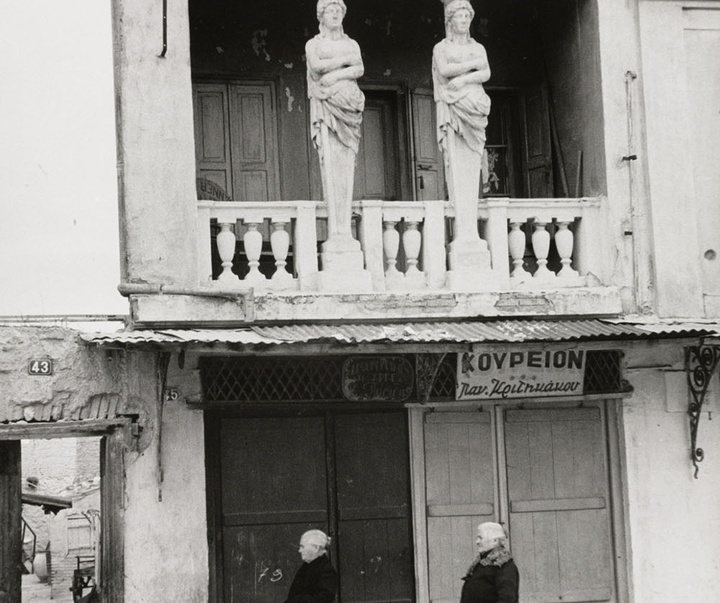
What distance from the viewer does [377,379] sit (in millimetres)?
9352

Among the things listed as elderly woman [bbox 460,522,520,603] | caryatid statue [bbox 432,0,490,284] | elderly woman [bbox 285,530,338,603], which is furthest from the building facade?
elderly woman [bbox 460,522,520,603]

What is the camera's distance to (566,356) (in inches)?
376

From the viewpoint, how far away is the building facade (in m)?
8.70

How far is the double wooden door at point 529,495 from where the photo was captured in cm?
970

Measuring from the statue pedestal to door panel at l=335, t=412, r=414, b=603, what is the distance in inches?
48.8

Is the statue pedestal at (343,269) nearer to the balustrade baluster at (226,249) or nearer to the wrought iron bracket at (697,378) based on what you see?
the balustrade baluster at (226,249)

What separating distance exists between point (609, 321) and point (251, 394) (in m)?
2.79

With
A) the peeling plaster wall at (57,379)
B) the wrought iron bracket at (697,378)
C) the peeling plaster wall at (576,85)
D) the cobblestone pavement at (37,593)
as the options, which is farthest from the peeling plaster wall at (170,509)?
the cobblestone pavement at (37,593)

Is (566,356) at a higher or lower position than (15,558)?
higher

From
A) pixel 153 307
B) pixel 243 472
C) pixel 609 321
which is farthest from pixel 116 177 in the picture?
pixel 609 321

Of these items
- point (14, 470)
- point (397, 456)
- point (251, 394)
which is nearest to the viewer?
point (14, 470)

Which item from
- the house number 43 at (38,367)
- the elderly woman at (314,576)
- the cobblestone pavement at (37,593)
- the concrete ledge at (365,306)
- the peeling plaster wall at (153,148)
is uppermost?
the peeling plaster wall at (153,148)

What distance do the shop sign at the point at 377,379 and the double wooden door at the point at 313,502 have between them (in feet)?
1.45

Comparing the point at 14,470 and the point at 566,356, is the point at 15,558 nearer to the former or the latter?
the point at 14,470
